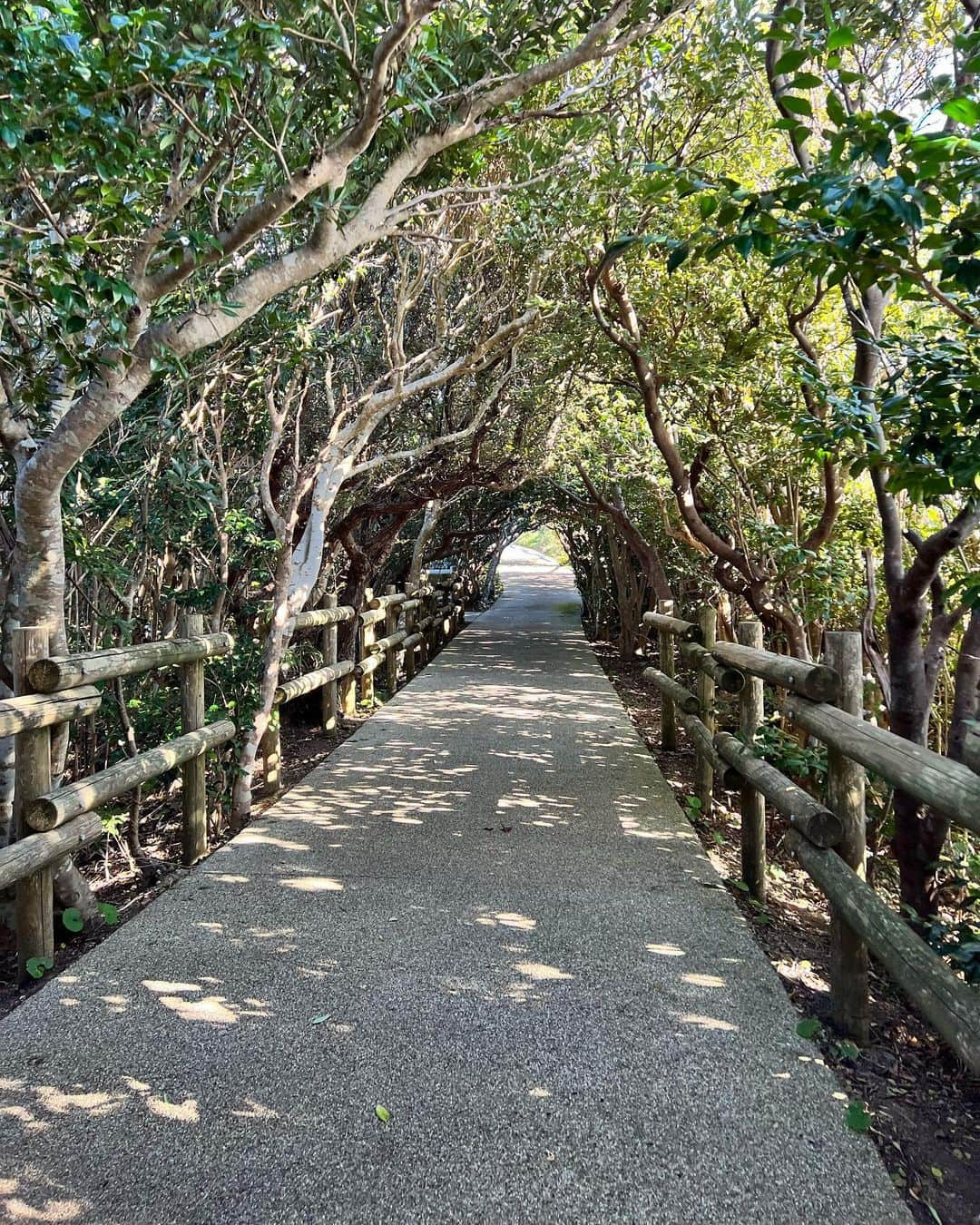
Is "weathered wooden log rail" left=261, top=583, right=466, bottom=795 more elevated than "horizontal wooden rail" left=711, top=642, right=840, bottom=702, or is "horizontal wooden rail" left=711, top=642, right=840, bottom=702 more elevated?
"horizontal wooden rail" left=711, top=642, right=840, bottom=702

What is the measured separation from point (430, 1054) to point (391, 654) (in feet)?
24.8

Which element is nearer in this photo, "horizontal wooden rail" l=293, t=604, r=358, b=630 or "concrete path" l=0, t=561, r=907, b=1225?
"concrete path" l=0, t=561, r=907, b=1225

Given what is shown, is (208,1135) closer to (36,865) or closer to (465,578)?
(36,865)

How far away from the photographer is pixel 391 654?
32.3 feet

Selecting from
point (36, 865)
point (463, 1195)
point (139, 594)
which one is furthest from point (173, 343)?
point (463, 1195)

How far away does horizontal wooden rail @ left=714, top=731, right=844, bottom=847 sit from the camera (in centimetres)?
274

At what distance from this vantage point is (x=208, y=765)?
5.16 m

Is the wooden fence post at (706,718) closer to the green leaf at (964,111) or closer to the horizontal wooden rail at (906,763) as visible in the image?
the horizontal wooden rail at (906,763)

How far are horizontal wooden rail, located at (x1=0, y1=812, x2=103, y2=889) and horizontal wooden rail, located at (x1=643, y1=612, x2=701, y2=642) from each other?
3.86 m

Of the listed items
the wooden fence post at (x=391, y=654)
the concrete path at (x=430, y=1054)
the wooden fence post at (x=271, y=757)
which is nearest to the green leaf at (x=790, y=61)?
the concrete path at (x=430, y=1054)

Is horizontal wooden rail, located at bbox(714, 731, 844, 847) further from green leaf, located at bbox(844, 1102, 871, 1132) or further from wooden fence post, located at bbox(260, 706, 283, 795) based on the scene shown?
wooden fence post, located at bbox(260, 706, 283, 795)

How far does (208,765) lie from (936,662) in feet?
14.3

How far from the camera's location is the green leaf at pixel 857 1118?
2.11m

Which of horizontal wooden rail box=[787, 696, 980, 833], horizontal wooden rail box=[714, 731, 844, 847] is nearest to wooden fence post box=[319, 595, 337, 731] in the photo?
horizontal wooden rail box=[714, 731, 844, 847]
